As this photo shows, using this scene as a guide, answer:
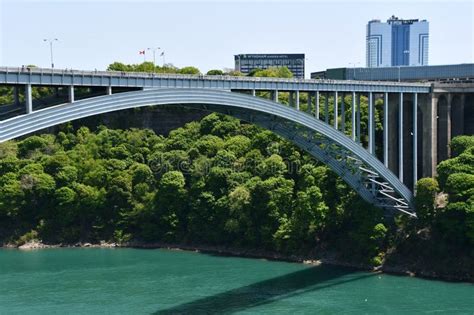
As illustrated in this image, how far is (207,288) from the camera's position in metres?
40.1

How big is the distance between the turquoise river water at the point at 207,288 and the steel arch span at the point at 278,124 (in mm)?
5003

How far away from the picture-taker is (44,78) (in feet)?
82.0

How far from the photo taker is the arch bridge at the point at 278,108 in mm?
24656

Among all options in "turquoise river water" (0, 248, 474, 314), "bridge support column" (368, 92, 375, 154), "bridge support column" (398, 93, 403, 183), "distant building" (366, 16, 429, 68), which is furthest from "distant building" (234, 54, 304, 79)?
"distant building" (366, 16, 429, 68)

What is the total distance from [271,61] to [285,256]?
→ 68.4 m

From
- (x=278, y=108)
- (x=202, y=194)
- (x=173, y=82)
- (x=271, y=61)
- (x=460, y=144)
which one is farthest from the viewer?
(x=271, y=61)

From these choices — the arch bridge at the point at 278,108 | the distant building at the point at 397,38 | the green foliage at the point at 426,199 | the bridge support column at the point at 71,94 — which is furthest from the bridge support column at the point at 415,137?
the distant building at the point at 397,38

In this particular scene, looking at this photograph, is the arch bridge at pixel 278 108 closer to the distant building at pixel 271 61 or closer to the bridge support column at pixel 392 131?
the bridge support column at pixel 392 131

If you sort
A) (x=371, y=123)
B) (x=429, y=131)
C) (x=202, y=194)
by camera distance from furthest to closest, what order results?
(x=202, y=194) → (x=429, y=131) → (x=371, y=123)

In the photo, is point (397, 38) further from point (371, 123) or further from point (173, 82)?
point (173, 82)

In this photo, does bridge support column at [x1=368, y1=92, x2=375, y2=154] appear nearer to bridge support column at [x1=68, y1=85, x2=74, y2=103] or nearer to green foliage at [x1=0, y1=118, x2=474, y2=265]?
green foliage at [x1=0, y1=118, x2=474, y2=265]

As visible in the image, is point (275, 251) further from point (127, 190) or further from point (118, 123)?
point (118, 123)

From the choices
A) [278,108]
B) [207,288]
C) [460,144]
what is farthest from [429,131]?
[207,288]

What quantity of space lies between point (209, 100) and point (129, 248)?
77.6 feet
